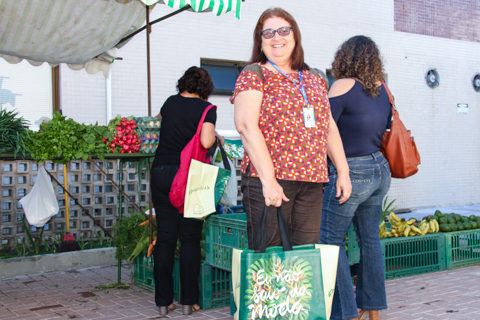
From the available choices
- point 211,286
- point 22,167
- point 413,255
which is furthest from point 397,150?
point 22,167

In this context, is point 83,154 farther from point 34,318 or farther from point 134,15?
point 134,15

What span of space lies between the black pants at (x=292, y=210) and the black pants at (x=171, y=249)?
152 centimetres

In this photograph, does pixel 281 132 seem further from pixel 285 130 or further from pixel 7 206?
pixel 7 206

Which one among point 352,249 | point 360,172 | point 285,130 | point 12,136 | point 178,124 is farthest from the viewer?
point 352,249

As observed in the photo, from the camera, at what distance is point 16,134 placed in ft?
14.0

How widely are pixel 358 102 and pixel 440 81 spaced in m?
8.65

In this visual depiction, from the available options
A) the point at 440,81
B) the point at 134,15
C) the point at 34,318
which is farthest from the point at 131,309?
the point at 440,81

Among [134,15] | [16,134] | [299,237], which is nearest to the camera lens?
[299,237]

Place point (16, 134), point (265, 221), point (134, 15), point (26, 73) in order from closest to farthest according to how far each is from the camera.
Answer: point (265, 221)
point (16, 134)
point (134, 15)
point (26, 73)

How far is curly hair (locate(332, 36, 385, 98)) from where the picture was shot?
3363 mm

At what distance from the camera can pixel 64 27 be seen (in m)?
5.39

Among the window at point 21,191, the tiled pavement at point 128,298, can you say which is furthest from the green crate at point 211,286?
the window at point 21,191

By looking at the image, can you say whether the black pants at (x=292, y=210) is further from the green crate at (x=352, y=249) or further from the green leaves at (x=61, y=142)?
the green leaves at (x=61, y=142)

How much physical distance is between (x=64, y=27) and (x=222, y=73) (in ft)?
12.4
